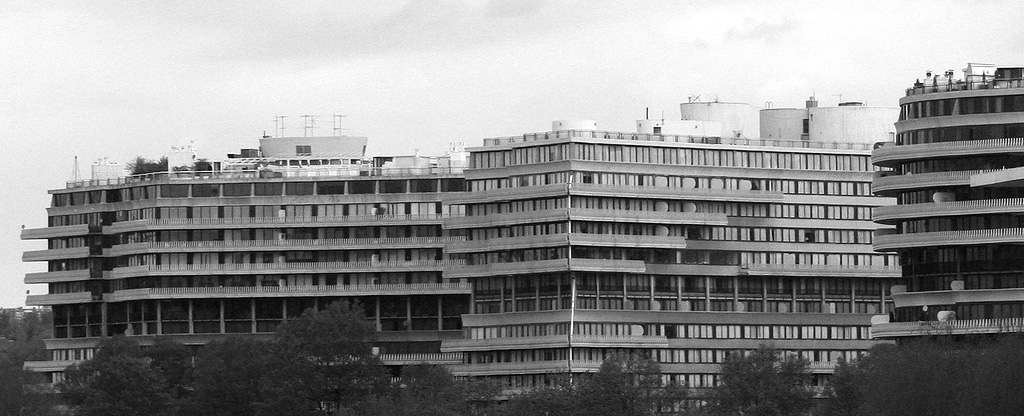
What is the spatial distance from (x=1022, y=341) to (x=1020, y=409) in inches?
363

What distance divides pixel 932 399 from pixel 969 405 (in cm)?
575

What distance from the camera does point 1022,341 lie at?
198 meters

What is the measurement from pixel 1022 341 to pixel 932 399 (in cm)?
744

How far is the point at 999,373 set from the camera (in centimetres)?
19225

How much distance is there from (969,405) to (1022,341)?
685 centimetres

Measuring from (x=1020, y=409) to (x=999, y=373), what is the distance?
3480 mm

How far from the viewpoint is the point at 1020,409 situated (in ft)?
623

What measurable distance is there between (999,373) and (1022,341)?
6444 mm

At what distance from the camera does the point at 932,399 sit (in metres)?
200

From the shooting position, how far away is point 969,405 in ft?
638

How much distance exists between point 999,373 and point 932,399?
862 cm

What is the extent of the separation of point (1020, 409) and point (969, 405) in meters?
5.32
